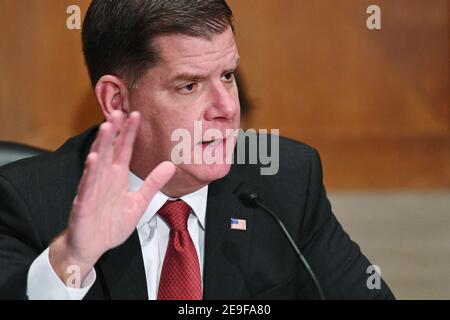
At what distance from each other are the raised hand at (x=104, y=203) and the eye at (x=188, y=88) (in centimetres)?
31

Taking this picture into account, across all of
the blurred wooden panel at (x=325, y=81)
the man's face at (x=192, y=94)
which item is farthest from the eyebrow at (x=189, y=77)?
the blurred wooden panel at (x=325, y=81)

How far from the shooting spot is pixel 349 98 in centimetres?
410

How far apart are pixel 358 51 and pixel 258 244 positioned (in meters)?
2.25

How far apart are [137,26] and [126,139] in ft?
1.43

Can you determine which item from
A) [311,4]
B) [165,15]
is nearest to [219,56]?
[165,15]

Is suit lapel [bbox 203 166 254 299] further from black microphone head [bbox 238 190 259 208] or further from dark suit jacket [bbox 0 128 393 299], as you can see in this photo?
black microphone head [bbox 238 190 259 208]

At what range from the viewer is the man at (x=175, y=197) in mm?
1942

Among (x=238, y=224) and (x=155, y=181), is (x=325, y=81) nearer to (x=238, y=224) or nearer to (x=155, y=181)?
(x=238, y=224)

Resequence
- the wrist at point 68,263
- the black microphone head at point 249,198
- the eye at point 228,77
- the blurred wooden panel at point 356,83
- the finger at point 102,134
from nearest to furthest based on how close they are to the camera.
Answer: the finger at point 102,134 < the wrist at point 68,263 < the black microphone head at point 249,198 < the eye at point 228,77 < the blurred wooden panel at point 356,83

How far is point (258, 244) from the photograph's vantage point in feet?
6.76

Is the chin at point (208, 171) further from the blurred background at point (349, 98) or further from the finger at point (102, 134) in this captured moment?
the blurred background at point (349, 98)

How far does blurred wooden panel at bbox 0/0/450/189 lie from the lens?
3.50 metres

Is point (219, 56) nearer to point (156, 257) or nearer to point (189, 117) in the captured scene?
point (189, 117)
